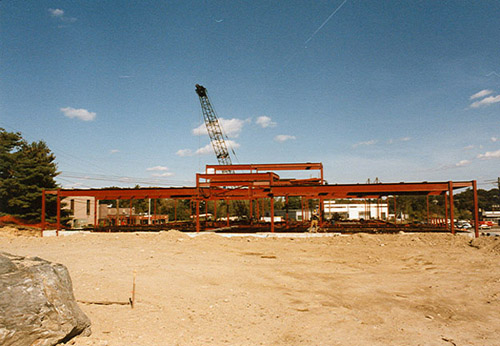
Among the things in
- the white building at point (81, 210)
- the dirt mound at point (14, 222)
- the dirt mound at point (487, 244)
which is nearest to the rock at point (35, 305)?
the dirt mound at point (487, 244)

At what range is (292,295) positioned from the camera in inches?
388

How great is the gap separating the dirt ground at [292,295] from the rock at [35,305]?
41 centimetres

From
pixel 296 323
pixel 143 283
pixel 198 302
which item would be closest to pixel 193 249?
pixel 143 283

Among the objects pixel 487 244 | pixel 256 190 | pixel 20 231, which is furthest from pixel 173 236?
pixel 20 231

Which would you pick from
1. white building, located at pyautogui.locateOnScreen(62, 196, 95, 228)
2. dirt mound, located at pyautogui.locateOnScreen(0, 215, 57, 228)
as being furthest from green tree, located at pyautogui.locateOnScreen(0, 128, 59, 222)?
white building, located at pyautogui.locateOnScreen(62, 196, 95, 228)

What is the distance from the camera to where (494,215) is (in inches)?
3223

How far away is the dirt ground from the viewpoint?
267 inches

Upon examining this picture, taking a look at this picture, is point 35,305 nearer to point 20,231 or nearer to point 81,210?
point 20,231

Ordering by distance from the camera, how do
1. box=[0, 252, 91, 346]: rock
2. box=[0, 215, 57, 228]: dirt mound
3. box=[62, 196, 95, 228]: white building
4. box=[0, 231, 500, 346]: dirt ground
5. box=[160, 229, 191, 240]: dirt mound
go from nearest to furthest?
box=[0, 252, 91, 346]: rock < box=[0, 231, 500, 346]: dirt ground < box=[160, 229, 191, 240]: dirt mound < box=[0, 215, 57, 228]: dirt mound < box=[62, 196, 95, 228]: white building

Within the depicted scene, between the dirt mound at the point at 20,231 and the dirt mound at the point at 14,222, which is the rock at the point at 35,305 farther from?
the dirt mound at the point at 14,222

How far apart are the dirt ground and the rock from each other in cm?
41

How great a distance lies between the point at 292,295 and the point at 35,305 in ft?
22.2

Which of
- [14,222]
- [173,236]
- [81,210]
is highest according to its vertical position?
[81,210]

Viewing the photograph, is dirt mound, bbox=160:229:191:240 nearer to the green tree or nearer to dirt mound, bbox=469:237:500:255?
dirt mound, bbox=469:237:500:255
